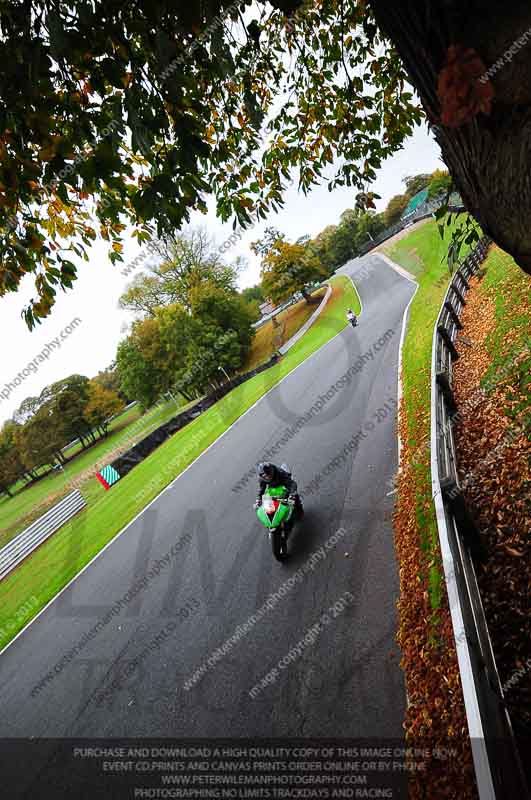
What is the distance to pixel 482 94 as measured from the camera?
1.43 m

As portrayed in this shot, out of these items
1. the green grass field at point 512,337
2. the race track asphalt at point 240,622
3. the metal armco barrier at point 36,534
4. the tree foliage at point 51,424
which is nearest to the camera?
the race track asphalt at point 240,622

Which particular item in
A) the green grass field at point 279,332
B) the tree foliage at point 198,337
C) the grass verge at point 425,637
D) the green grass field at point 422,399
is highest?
the tree foliage at point 198,337

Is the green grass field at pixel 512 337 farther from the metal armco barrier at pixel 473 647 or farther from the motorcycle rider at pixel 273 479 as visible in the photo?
the motorcycle rider at pixel 273 479

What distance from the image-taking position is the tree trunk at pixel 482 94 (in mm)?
1440

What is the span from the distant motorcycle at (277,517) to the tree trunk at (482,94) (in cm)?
535

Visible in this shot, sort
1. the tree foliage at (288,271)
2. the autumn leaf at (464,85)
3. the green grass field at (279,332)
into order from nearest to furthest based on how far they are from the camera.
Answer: the autumn leaf at (464,85) → the green grass field at (279,332) → the tree foliage at (288,271)

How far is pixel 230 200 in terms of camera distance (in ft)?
16.1

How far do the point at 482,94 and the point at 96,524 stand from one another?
50.2 feet

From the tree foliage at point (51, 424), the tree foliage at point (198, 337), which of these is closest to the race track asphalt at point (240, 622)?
the tree foliage at point (198, 337)

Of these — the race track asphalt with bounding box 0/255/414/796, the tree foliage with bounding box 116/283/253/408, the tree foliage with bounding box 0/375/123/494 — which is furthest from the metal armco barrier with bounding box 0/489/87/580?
the tree foliage with bounding box 0/375/123/494

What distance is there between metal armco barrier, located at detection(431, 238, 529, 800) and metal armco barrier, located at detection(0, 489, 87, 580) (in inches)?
656

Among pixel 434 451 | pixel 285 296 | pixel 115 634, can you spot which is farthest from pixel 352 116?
pixel 285 296

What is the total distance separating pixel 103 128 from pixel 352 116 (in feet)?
13.4

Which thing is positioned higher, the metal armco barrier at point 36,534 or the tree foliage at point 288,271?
the tree foliage at point 288,271
